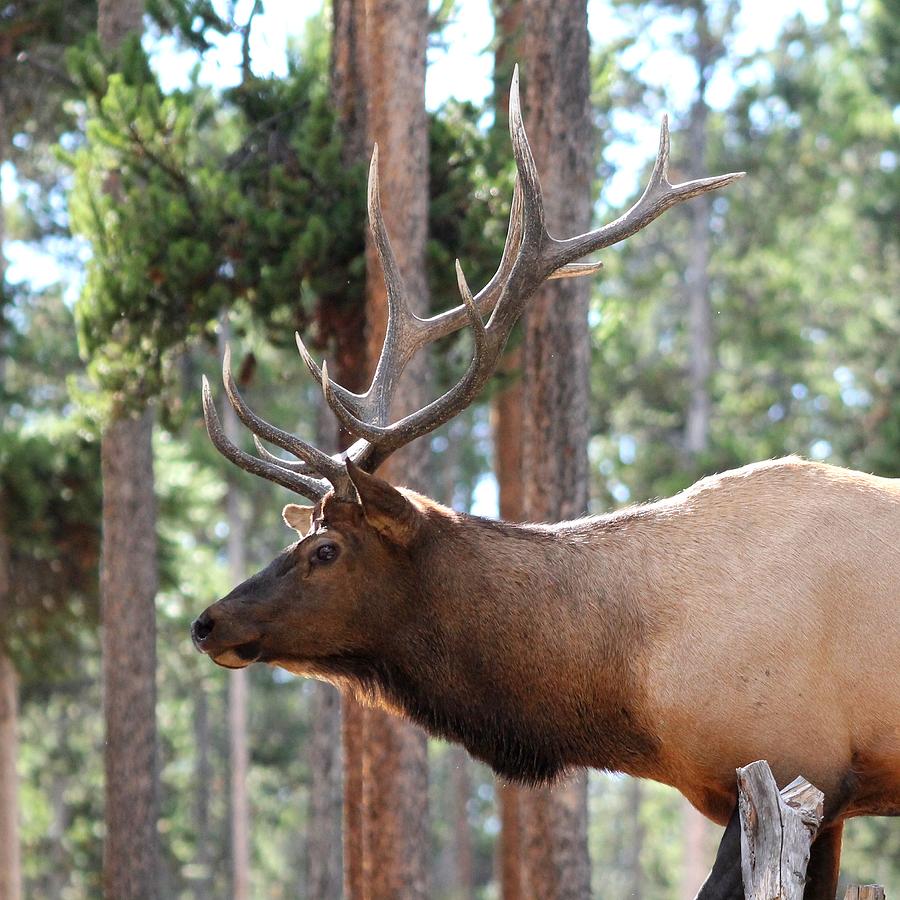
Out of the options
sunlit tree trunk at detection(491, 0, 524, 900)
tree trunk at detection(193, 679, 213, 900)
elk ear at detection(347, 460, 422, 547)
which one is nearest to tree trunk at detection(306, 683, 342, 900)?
sunlit tree trunk at detection(491, 0, 524, 900)

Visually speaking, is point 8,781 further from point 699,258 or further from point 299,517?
point 699,258

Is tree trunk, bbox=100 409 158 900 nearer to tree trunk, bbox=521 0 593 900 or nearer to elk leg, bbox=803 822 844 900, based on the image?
tree trunk, bbox=521 0 593 900

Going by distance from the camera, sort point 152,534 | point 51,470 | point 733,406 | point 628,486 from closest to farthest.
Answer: point 152,534, point 51,470, point 628,486, point 733,406

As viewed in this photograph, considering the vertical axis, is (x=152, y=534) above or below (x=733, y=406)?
below

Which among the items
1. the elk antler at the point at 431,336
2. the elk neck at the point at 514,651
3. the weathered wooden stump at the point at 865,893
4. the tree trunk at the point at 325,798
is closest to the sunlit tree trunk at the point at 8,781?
the tree trunk at the point at 325,798

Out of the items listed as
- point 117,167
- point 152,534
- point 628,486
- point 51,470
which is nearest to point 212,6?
point 117,167

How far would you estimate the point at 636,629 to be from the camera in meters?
4.89

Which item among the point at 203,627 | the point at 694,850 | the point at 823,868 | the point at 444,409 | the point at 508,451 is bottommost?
the point at 694,850

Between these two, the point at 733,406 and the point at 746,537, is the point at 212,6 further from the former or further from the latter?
the point at 733,406

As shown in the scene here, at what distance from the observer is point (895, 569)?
4.79 meters

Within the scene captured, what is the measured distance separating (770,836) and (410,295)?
4.81 metres

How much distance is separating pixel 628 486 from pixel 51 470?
8.98 metres

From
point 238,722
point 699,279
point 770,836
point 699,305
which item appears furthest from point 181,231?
point 238,722

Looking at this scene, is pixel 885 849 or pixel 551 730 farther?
pixel 885 849
